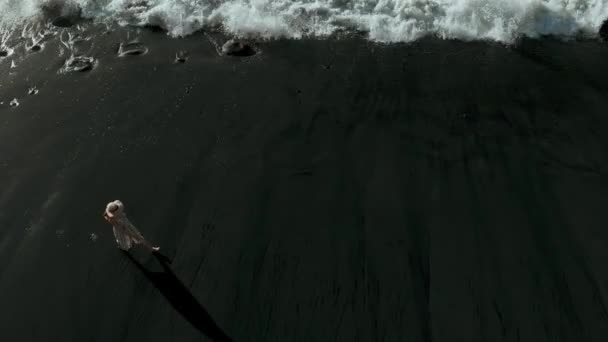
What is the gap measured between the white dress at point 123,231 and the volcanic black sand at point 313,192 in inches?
14.0

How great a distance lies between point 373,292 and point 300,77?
17.5ft

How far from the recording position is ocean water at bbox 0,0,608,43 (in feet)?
37.7

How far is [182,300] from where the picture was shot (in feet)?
24.1

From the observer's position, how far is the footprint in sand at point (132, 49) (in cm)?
1156

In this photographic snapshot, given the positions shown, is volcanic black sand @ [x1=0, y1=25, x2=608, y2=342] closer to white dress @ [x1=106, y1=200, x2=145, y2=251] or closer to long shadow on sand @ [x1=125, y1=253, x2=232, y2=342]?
long shadow on sand @ [x1=125, y1=253, x2=232, y2=342]

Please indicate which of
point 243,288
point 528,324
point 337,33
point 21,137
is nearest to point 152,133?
point 21,137

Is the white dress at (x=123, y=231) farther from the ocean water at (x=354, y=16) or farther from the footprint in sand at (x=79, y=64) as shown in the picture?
the ocean water at (x=354, y=16)

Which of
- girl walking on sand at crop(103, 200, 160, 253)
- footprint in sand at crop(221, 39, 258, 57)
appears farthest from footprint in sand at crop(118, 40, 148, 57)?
girl walking on sand at crop(103, 200, 160, 253)

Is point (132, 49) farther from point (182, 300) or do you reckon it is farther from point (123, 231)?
point (182, 300)

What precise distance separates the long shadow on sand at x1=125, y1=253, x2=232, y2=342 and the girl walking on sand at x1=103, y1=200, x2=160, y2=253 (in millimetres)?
284

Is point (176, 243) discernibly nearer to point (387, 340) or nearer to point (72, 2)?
point (387, 340)

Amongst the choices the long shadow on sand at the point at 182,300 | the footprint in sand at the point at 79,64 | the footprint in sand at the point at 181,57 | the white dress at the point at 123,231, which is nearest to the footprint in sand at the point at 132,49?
the footprint in sand at the point at 79,64

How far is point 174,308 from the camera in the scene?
7258 mm

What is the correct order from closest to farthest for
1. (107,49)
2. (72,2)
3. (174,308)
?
(174,308)
(107,49)
(72,2)
